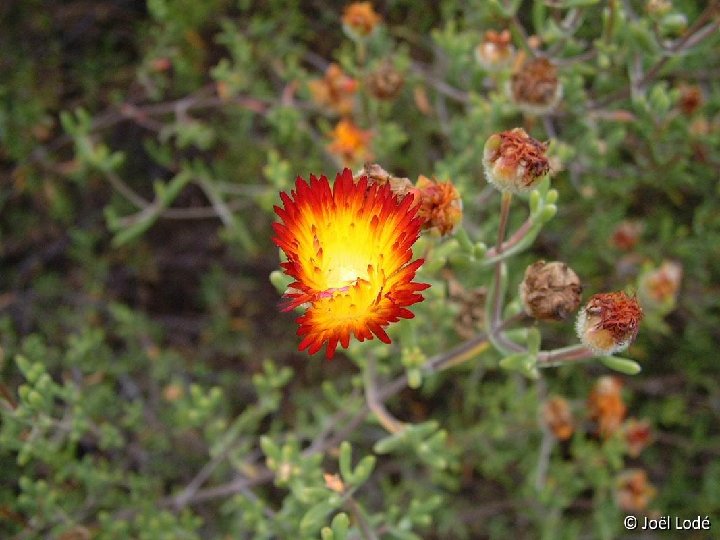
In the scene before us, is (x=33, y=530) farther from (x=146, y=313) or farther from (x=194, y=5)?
(x=194, y=5)

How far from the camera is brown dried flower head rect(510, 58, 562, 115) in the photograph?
2430 millimetres

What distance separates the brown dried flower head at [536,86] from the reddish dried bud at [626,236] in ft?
3.39

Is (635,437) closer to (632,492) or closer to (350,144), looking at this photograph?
(632,492)

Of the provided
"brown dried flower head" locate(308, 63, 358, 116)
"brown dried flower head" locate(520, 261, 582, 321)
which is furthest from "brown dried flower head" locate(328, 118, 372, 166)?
"brown dried flower head" locate(520, 261, 582, 321)

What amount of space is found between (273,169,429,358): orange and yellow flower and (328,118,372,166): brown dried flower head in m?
1.28

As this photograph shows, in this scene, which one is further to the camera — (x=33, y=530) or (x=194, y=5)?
(x=194, y=5)

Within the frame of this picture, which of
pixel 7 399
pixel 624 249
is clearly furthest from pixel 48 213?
pixel 624 249

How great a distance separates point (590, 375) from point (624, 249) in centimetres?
83

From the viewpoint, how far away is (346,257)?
1.64 metres

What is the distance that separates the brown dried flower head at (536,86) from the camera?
7.97ft

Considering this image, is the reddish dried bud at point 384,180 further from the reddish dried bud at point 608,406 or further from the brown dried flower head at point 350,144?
the reddish dried bud at point 608,406

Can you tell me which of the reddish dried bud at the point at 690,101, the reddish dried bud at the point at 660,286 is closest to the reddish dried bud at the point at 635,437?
the reddish dried bud at the point at 660,286

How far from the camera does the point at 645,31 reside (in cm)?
251

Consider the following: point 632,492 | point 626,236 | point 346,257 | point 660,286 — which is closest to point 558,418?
point 632,492
